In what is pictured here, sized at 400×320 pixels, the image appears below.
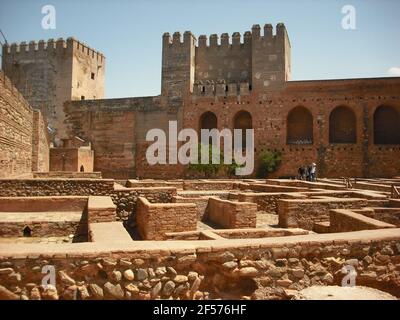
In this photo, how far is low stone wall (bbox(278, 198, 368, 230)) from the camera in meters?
9.11

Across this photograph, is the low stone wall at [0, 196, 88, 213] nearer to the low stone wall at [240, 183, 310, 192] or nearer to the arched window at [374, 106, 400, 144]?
the low stone wall at [240, 183, 310, 192]

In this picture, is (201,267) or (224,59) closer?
(201,267)

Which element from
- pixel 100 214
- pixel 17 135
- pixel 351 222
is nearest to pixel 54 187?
pixel 17 135

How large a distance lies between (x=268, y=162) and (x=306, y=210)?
626 inches

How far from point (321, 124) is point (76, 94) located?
766 inches

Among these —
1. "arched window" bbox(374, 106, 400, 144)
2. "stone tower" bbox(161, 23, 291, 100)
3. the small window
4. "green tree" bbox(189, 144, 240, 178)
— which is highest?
"stone tower" bbox(161, 23, 291, 100)

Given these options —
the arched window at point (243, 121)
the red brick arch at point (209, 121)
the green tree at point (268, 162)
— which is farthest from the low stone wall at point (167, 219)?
the red brick arch at point (209, 121)

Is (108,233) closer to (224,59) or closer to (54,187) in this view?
(54,187)

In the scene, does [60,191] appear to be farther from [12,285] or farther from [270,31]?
[270,31]

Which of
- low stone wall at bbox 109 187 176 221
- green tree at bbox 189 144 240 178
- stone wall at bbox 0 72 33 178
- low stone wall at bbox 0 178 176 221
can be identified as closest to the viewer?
low stone wall at bbox 109 187 176 221

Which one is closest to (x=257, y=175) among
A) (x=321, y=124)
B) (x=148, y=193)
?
(x=321, y=124)

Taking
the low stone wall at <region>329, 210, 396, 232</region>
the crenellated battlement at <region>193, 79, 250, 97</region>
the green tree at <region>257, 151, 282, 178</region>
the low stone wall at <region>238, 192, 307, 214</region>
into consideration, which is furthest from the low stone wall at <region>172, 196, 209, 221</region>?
the crenellated battlement at <region>193, 79, 250, 97</region>

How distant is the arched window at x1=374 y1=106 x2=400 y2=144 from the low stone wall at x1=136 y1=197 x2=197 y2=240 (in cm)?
2186

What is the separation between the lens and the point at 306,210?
30.2 ft
